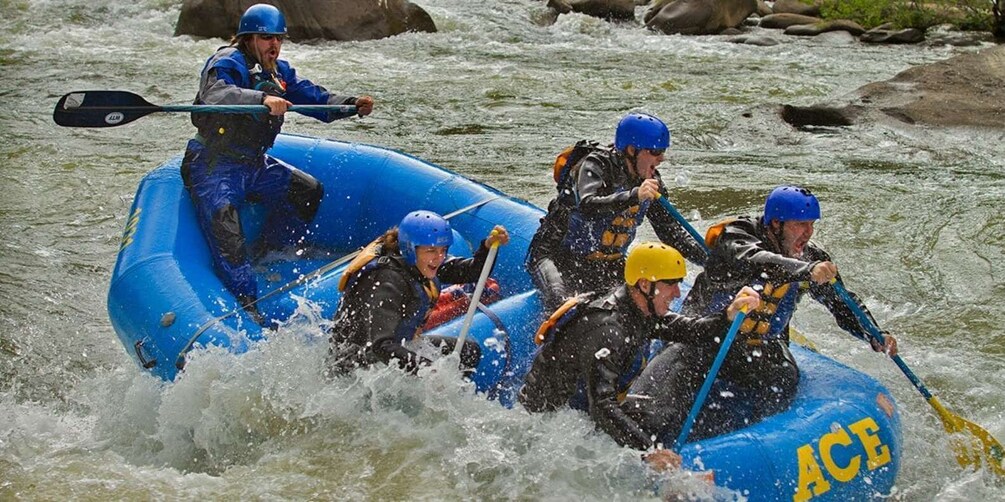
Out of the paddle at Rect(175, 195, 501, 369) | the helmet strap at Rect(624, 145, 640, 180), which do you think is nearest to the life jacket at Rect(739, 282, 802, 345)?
the helmet strap at Rect(624, 145, 640, 180)

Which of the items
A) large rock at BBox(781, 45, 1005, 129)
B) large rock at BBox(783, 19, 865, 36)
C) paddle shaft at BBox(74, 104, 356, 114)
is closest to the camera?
paddle shaft at BBox(74, 104, 356, 114)

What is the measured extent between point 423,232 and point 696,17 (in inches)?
505

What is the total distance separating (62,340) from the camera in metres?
7.25

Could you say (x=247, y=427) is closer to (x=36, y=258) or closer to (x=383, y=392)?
(x=383, y=392)

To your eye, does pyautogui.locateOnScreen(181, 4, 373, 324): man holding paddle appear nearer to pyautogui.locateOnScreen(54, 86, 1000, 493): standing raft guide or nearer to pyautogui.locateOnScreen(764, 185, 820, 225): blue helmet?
pyautogui.locateOnScreen(54, 86, 1000, 493): standing raft guide

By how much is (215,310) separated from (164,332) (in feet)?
0.85

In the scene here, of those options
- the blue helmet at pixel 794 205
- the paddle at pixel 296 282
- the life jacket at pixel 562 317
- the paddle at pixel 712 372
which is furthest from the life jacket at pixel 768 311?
the paddle at pixel 296 282

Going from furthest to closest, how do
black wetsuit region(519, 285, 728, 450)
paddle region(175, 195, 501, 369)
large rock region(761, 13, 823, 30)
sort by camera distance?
large rock region(761, 13, 823, 30), paddle region(175, 195, 501, 369), black wetsuit region(519, 285, 728, 450)

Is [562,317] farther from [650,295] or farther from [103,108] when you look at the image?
[103,108]

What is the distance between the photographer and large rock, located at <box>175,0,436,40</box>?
50.4 feet

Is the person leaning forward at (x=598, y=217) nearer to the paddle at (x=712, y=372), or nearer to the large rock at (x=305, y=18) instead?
the paddle at (x=712, y=372)

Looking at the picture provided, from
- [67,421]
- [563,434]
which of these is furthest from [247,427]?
[563,434]

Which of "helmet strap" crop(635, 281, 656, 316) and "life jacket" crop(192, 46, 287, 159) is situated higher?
"life jacket" crop(192, 46, 287, 159)

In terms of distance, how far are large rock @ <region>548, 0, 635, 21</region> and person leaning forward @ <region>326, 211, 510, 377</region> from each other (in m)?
→ 13.2
